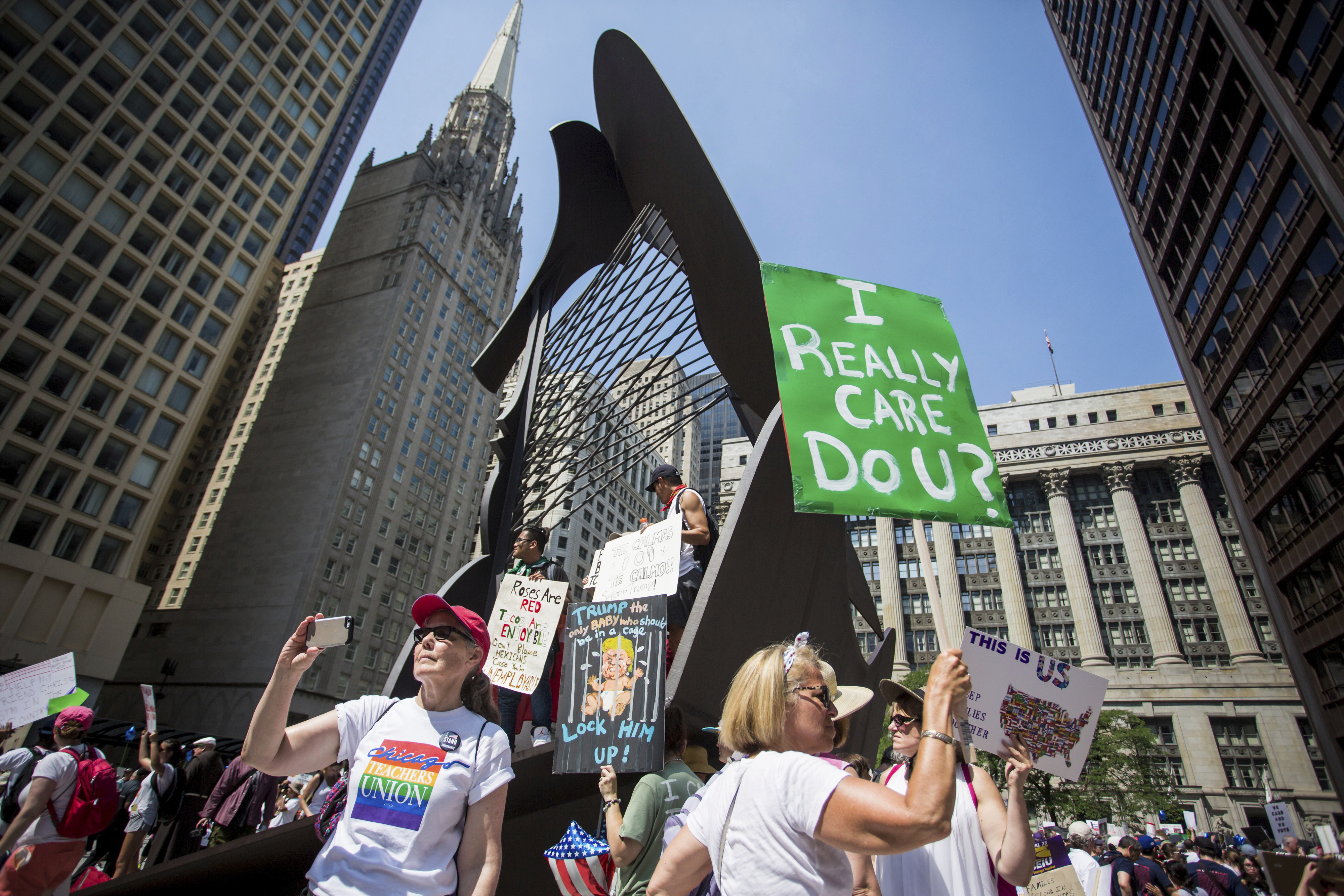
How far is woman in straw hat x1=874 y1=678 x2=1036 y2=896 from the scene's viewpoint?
2594 mm

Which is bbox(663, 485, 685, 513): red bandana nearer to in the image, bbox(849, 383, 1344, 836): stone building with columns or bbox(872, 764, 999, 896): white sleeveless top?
bbox(872, 764, 999, 896): white sleeveless top

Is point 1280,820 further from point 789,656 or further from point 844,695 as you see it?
point 789,656

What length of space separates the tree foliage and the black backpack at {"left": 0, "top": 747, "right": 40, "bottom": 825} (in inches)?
1558

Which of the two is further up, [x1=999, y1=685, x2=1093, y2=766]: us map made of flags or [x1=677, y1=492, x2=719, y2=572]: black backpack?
[x1=677, y1=492, x2=719, y2=572]: black backpack

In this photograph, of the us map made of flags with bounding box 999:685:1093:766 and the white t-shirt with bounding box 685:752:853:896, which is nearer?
the white t-shirt with bounding box 685:752:853:896

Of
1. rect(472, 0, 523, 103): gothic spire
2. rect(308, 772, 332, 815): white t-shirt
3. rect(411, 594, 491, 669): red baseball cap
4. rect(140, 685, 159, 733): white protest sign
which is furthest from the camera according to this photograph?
rect(472, 0, 523, 103): gothic spire

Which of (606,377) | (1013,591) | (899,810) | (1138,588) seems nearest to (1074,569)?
(1138,588)

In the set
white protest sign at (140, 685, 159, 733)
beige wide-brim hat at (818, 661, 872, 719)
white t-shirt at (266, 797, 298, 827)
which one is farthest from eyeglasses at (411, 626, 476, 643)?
white t-shirt at (266, 797, 298, 827)

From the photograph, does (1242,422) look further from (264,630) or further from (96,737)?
(264,630)

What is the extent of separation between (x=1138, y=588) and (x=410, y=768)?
215 feet

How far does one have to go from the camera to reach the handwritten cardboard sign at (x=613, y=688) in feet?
13.0

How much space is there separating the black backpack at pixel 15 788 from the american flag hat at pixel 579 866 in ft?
14.7

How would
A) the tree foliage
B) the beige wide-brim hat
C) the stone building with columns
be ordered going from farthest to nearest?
the stone building with columns
the tree foliage
the beige wide-brim hat

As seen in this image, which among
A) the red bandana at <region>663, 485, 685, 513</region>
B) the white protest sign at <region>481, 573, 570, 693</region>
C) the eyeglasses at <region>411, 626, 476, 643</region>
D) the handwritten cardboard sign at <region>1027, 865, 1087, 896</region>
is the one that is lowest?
the handwritten cardboard sign at <region>1027, 865, 1087, 896</region>
